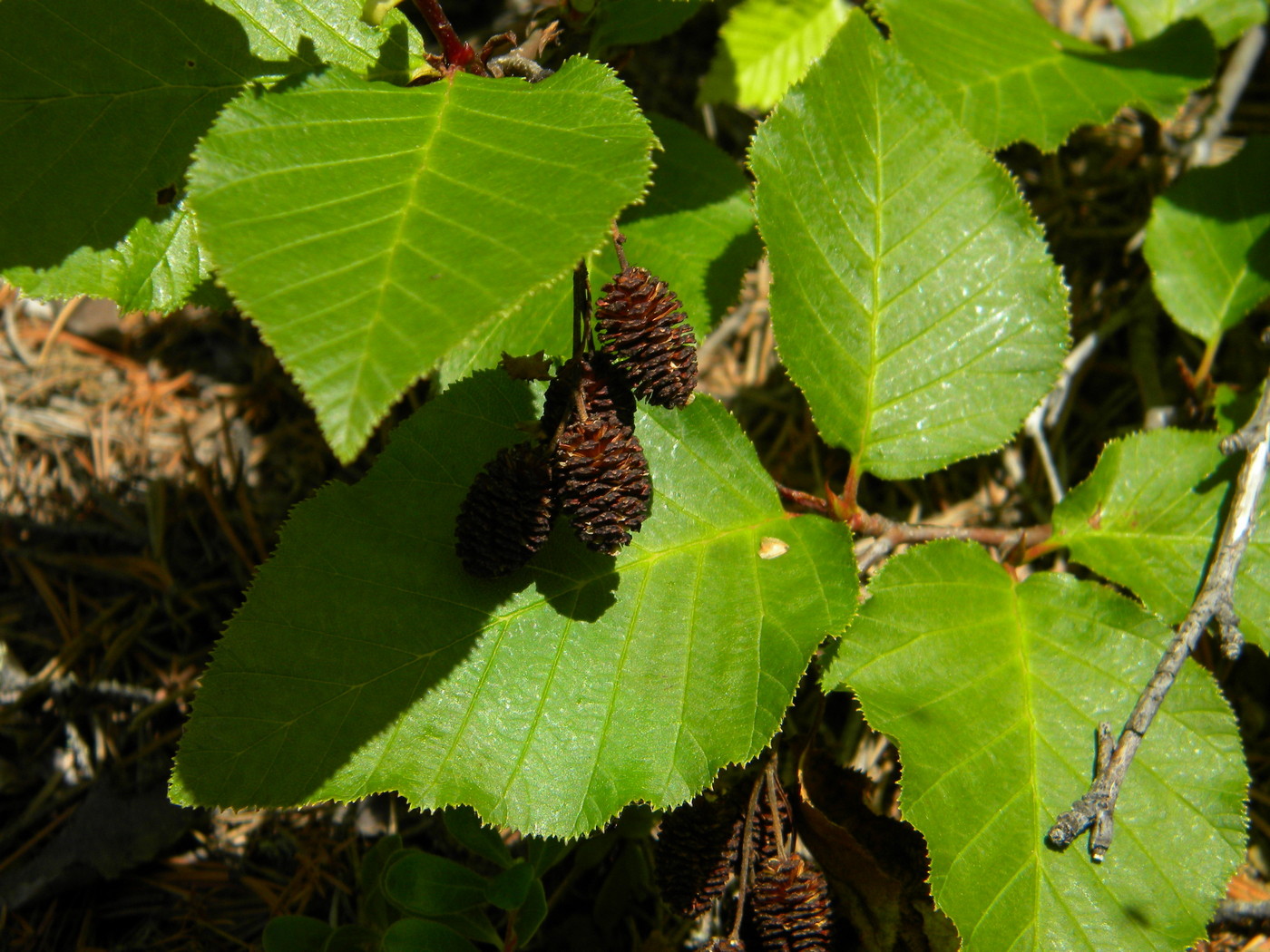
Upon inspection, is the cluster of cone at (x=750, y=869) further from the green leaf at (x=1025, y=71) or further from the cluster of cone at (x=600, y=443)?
the green leaf at (x=1025, y=71)

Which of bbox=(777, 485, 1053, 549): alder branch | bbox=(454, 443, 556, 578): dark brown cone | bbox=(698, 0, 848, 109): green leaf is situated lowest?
bbox=(777, 485, 1053, 549): alder branch

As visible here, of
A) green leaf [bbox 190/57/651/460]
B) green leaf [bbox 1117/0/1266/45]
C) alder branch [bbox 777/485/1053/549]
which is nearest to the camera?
green leaf [bbox 190/57/651/460]

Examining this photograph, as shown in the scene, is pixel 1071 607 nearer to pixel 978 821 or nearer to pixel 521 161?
pixel 978 821

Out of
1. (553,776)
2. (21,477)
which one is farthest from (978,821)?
(21,477)

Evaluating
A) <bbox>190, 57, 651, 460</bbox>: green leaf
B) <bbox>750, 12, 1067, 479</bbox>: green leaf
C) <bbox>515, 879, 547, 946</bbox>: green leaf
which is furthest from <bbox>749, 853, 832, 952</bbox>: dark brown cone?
<bbox>190, 57, 651, 460</bbox>: green leaf

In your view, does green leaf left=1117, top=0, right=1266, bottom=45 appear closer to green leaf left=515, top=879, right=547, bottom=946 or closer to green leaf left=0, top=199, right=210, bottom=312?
green leaf left=0, top=199, right=210, bottom=312

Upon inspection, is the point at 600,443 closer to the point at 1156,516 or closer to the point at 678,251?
the point at 678,251
